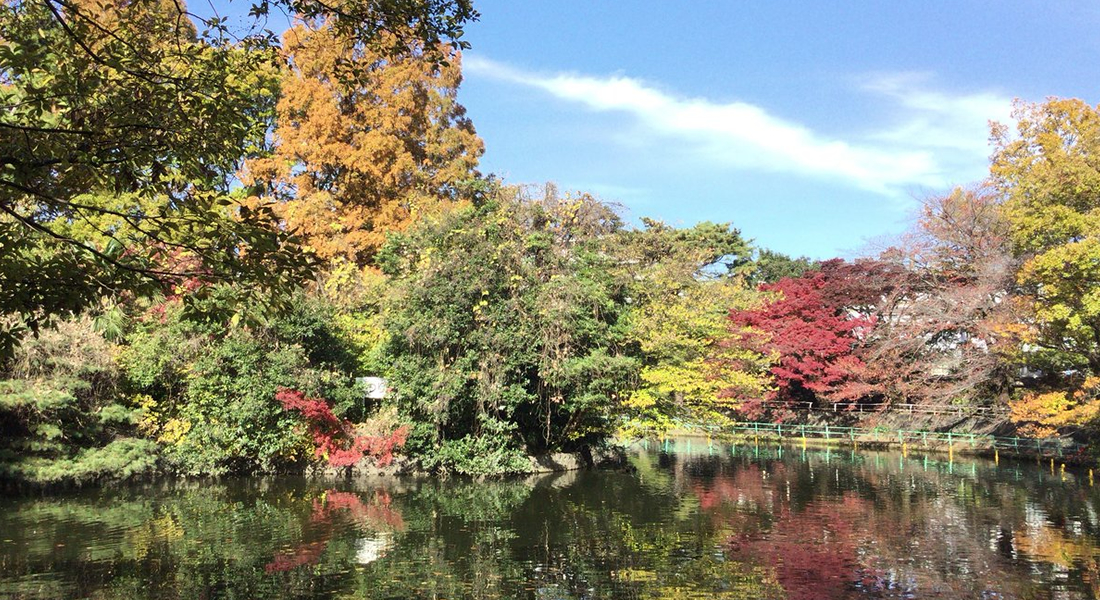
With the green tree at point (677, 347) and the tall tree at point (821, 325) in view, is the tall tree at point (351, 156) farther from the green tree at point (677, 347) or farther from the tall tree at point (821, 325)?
the tall tree at point (821, 325)

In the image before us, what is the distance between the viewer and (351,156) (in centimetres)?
2597

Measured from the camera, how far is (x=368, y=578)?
392 inches

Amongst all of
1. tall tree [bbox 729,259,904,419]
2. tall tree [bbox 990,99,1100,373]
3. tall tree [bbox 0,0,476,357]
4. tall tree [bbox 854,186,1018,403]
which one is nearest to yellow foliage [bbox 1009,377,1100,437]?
tall tree [bbox 990,99,1100,373]

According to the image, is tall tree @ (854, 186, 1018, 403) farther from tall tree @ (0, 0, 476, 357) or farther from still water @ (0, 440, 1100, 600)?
tall tree @ (0, 0, 476, 357)

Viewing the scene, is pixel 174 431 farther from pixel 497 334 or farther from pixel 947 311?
pixel 947 311

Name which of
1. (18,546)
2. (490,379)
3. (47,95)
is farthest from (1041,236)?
(18,546)

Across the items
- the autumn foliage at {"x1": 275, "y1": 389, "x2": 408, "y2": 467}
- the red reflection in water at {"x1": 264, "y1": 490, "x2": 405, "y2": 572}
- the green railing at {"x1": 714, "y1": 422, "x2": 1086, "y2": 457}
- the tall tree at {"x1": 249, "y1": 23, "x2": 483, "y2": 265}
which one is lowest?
the red reflection in water at {"x1": 264, "y1": 490, "x2": 405, "y2": 572}

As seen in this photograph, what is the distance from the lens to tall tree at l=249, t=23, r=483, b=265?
84.7 feet

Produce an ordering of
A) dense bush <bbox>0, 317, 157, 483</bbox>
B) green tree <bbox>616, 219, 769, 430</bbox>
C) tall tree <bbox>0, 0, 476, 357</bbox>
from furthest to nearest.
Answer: green tree <bbox>616, 219, 769, 430</bbox>
dense bush <bbox>0, 317, 157, 483</bbox>
tall tree <bbox>0, 0, 476, 357</bbox>

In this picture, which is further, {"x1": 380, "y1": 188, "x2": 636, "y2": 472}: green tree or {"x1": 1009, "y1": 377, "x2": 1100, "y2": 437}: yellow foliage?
{"x1": 380, "y1": 188, "x2": 636, "y2": 472}: green tree

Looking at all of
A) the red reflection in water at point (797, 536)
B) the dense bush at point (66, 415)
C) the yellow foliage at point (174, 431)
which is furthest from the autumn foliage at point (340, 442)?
the red reflection in water at point (797, 536)

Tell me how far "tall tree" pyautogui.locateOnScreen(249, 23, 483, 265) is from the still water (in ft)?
32.7

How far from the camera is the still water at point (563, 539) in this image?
964cm

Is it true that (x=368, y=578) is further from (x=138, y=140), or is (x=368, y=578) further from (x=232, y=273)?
(x=138, y=140)
